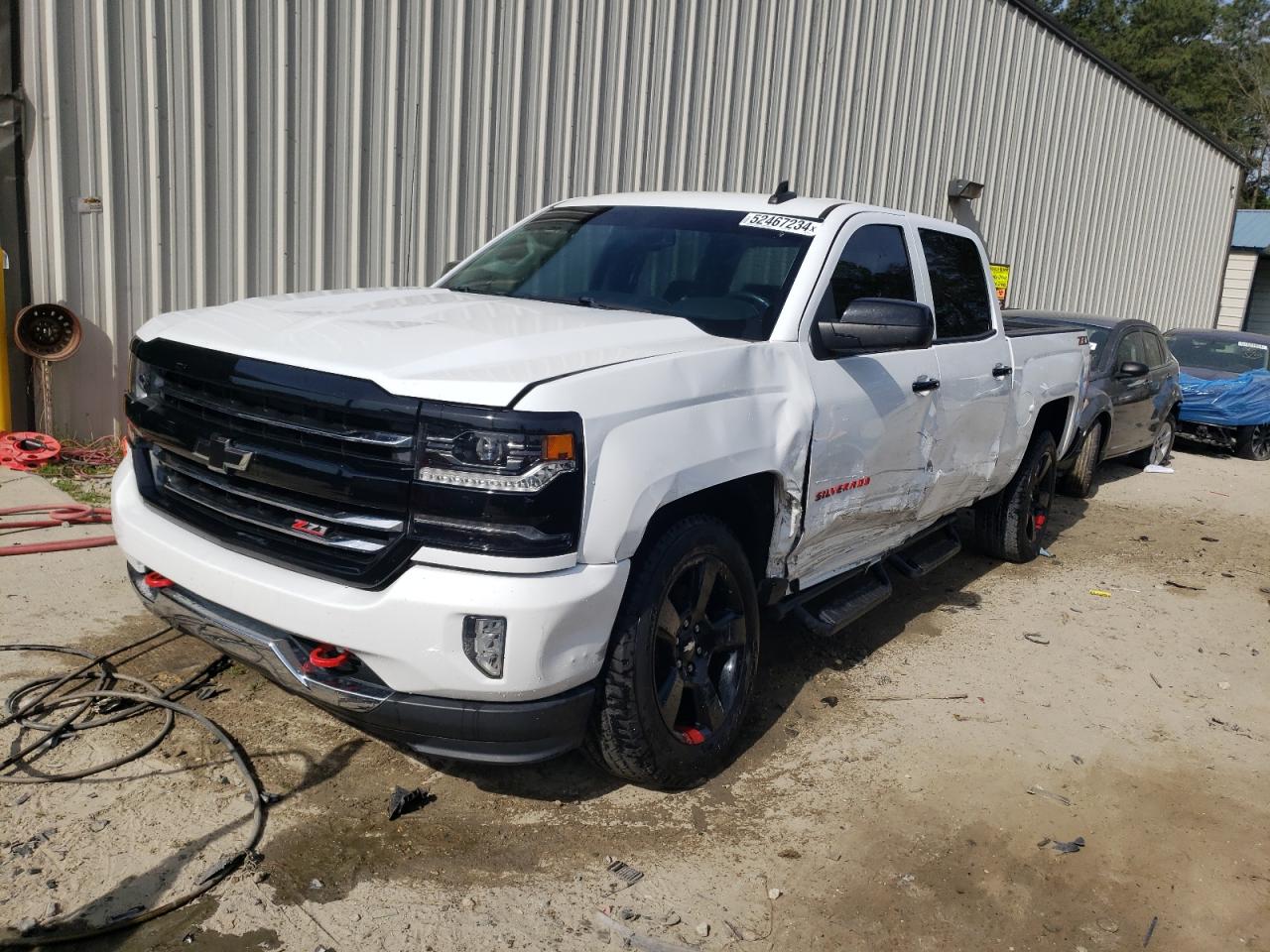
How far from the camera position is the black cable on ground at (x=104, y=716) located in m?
3.16

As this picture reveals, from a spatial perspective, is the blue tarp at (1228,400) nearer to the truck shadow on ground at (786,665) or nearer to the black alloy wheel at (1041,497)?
the truck shadow on ground at (786,665)

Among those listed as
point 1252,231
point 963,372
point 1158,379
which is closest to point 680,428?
point 963,372

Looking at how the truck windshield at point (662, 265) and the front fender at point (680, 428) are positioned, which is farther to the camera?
the truck windshield at point (662, 265)

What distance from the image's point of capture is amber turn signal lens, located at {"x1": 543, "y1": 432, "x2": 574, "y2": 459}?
9.73 ft

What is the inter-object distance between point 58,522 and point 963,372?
4.78 meters

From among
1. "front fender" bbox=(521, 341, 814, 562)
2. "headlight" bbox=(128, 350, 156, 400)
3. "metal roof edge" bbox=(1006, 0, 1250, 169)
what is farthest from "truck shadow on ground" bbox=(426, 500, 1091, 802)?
"metal roof edge" bbox=(1006, 0, 1250, 169)

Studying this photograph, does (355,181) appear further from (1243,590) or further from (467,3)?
(1243,590)

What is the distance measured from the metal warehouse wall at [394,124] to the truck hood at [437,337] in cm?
377

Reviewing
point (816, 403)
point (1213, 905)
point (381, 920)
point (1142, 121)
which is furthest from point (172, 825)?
point (1142, 121)

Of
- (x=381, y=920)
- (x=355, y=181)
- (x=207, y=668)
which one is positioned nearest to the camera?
(x=381, y=920)

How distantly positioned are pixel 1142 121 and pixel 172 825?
21174mm

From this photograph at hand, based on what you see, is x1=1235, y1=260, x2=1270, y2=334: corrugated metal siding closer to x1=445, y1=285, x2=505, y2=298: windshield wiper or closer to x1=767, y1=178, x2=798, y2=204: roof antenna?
x1=767, y1=178, x2=798, y2=204: roof antenna

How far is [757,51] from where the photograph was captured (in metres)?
11.5

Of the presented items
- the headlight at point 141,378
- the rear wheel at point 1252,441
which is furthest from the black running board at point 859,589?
the rear wheel at point 1252,441
